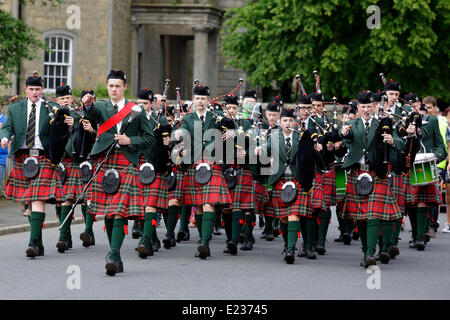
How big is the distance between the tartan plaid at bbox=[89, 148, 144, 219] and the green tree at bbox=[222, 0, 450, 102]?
18521 mm

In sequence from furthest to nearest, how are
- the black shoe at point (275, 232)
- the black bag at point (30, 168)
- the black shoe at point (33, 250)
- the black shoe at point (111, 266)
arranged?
the black shoe at point (275, 232)
the black bag at point (30, 168)
the black shoe at point (33, 250)
the black shoe at point (111, 266)

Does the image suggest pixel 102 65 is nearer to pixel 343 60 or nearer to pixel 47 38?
pixel 47 38

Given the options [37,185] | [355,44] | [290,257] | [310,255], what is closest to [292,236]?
[290,257]

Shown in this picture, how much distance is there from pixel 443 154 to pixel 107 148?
5.44m

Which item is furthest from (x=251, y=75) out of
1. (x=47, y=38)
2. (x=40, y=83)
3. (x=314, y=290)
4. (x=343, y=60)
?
(x=314, y=290)

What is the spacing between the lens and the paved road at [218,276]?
840 cm

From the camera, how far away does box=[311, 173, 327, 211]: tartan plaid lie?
1108cm

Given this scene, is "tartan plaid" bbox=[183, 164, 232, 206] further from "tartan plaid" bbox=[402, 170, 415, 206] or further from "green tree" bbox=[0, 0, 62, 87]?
"green tree" bbox=[0, 0, 62, 87]

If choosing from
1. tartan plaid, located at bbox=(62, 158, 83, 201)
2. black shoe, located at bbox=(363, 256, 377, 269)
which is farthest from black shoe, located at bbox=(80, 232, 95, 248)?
black shoe, located at bbox=(363, 256, 377, 269)

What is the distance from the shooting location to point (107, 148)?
9.48 m

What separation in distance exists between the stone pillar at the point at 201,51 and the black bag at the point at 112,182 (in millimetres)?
25227

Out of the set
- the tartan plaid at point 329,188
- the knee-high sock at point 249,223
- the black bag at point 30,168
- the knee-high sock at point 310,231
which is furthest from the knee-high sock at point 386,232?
the black bag at point 30,168

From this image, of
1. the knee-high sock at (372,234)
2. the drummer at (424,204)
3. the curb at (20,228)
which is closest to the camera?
the knee-high sock at (372,234)

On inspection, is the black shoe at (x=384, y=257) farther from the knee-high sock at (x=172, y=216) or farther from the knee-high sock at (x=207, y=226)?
the knee-high sock at (x=172, y=216)
